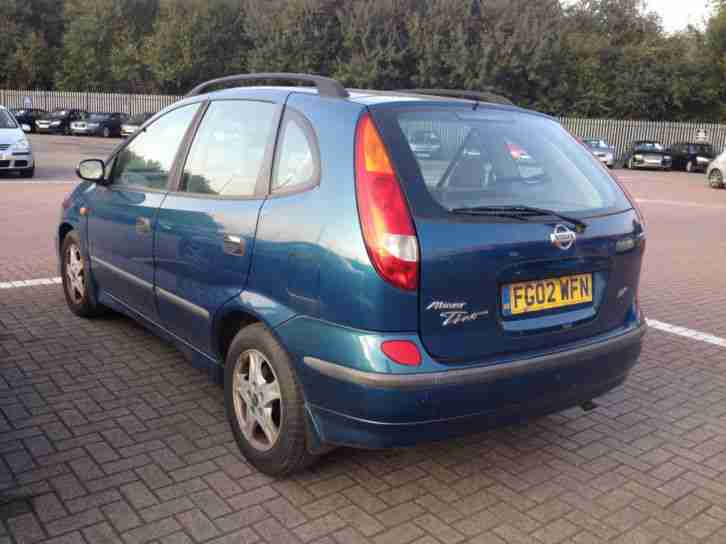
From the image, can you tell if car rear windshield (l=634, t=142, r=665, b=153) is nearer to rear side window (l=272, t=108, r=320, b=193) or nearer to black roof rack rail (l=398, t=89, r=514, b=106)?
black roof rack rail (l=398, t=89, r=514, b=106)

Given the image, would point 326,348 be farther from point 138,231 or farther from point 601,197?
point 138,231

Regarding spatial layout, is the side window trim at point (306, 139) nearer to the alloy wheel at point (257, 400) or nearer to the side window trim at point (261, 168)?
the side window trim at point (261, 168)

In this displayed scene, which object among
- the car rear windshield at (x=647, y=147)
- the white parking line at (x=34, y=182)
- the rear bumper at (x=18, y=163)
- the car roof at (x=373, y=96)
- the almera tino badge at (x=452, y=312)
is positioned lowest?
the white parking line at (x=34, y=182)

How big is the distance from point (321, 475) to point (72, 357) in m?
2.16

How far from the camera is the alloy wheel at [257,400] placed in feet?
11.2

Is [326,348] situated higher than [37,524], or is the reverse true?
[326,348]

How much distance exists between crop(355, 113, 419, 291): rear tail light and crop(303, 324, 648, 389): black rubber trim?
13.7 inches

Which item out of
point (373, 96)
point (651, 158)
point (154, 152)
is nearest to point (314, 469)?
point (373, 96)

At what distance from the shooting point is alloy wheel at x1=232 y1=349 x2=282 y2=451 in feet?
11.2

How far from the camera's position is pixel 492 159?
3.52 m

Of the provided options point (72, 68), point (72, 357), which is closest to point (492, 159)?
point (72, 357)

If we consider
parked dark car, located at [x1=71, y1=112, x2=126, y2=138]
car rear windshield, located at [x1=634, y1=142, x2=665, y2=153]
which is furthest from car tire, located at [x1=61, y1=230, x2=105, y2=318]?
parked dark car, located at [x1=71, y1=112, x2=126, y2=138]

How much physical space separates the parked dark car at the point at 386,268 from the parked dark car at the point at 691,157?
3206 centimetres

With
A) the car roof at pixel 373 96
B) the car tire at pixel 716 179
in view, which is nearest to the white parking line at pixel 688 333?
the car roof at pixel 373 96
